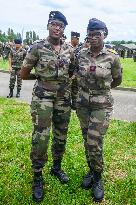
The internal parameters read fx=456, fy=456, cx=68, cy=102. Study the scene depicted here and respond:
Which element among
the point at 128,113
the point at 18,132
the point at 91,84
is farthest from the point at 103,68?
the point at 128,113

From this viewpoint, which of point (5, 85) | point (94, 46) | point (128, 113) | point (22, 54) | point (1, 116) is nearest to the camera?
point (94, 46)

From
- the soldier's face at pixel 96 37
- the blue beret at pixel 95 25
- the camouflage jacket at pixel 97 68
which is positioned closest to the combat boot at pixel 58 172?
the camouflage jacket at pixel 97 68

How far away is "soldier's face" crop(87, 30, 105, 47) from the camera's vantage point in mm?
5656

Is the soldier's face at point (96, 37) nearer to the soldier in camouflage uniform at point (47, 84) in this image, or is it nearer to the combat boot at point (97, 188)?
the soldier in camouflage uniform at point (47, 84)

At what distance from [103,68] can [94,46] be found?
0.98 feet

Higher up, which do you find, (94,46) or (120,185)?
(94,46)

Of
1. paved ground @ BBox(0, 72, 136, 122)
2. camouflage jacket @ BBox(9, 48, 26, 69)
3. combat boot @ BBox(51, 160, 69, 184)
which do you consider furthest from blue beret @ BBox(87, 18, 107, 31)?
camouflage jacket @ BBox(9, 48, 26, 69)

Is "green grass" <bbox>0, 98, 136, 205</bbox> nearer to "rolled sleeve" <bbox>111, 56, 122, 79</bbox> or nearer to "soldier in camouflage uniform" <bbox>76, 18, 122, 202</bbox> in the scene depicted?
"soldier in camouflage uniform" <bbox>76, 18, 122, 202</bbox>

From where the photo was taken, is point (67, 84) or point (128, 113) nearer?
point (67, 84)

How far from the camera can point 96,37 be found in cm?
566

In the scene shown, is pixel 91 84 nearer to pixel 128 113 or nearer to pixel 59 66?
pixel 59 66

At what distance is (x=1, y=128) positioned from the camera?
32.1 feet

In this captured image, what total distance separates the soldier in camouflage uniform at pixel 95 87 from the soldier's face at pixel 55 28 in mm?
356

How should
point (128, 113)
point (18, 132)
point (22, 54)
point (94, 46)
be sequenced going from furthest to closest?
point (22, 54) → point (128, 113) → point (18, 132) → point (94, 46)
